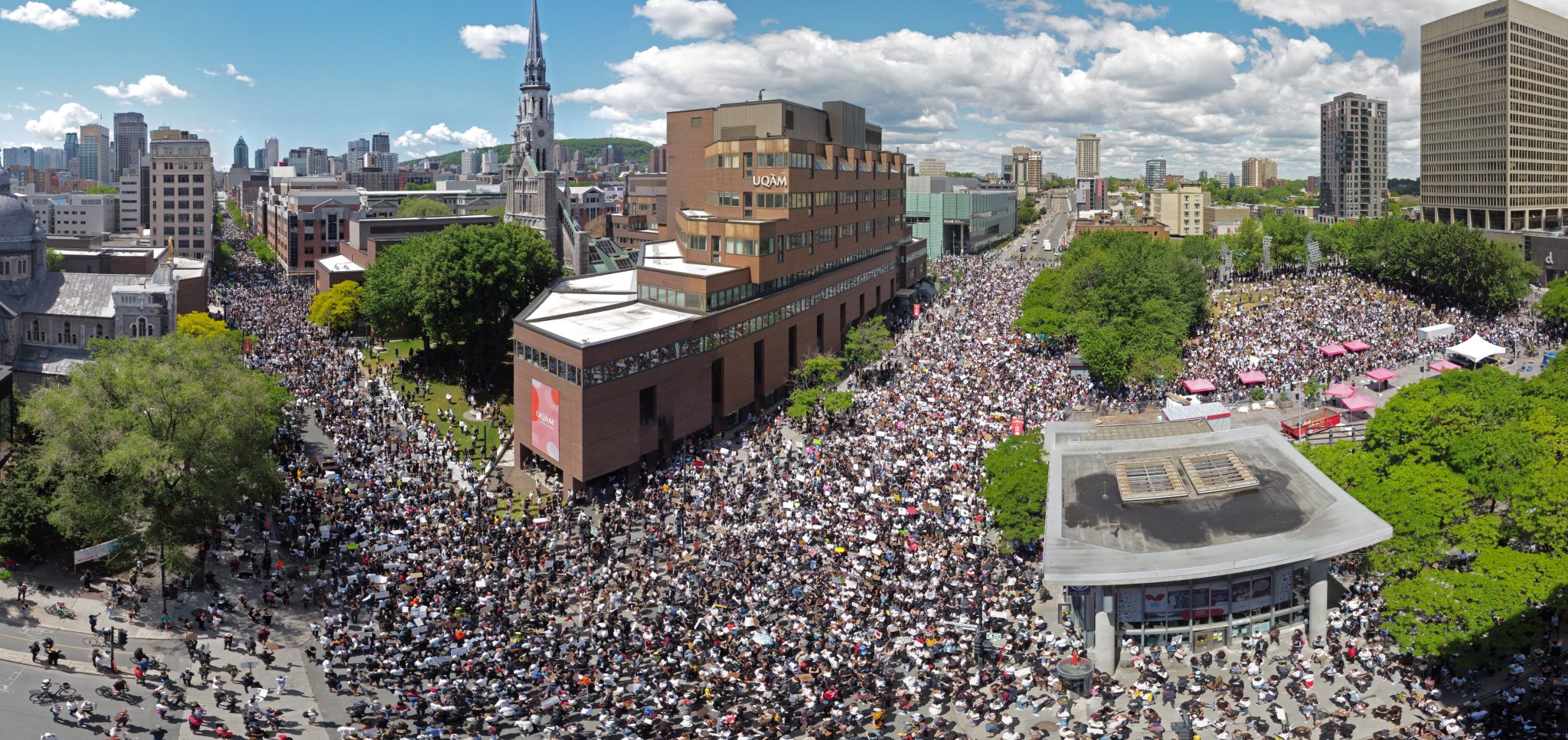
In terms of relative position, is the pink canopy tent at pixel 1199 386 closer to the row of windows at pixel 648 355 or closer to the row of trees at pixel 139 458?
the row of windows at pixel 648 355

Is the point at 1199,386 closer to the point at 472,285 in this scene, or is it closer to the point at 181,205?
the point at 472,285

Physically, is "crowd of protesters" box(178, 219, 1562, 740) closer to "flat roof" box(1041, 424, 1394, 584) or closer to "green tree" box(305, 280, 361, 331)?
"flat roof" box(1041, 424, 1394, 584)

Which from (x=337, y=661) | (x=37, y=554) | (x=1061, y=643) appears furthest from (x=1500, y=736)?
(x=37, y=554)

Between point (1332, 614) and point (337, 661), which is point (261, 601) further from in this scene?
point (1332, 614)

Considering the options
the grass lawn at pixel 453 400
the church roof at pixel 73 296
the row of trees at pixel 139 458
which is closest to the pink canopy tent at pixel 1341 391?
the grass lawn at pixel 453 400

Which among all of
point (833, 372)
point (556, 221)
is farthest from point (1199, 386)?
point (556, 221)
